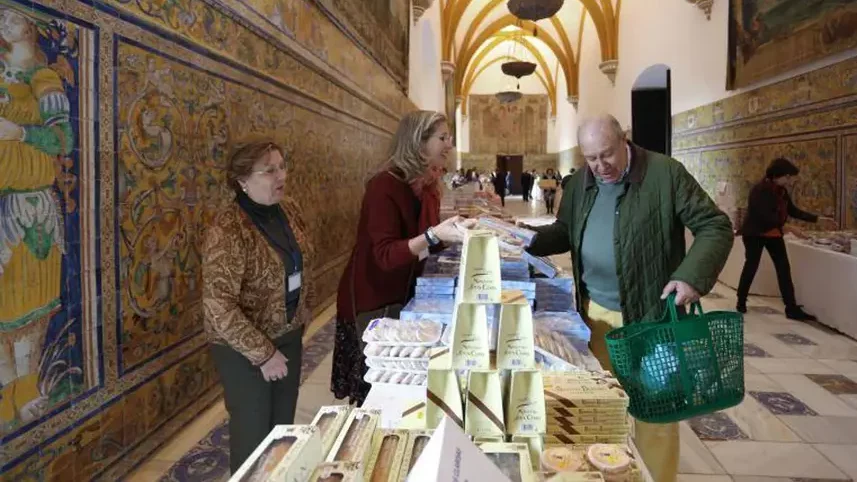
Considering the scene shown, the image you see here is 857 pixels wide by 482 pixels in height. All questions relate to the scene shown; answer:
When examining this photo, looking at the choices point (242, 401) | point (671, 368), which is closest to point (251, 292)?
point (242, 401)

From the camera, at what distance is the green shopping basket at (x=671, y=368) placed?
1.95 metres

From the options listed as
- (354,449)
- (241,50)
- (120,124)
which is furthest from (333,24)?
(354,449)

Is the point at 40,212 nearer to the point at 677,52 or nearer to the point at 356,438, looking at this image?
the point at 356,438

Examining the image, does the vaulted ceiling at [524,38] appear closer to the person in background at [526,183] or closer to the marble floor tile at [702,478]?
the person in background at [526,183]

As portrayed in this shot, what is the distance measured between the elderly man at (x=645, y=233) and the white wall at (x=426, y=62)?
13.6m

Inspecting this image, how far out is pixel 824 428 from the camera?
4008 mm

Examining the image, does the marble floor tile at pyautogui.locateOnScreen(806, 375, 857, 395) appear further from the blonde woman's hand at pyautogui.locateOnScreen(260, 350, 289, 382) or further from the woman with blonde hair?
the blonde woman's hand at pyautogui.locateOnScreen(260, 350, 289, 382)

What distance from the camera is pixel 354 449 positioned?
3.96 feet

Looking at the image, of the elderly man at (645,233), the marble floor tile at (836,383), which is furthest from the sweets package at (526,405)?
the marble floor tile at (836,383)

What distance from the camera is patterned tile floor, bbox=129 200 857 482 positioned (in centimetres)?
334

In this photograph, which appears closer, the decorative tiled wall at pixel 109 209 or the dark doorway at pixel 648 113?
the decorative tiled wall at pixel 109 209

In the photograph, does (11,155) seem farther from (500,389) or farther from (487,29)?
(487,29)

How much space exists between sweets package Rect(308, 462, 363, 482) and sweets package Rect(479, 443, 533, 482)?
0.93 feet

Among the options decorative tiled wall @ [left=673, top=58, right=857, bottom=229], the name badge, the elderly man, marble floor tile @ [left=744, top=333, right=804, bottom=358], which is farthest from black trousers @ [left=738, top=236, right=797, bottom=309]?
the name badge
